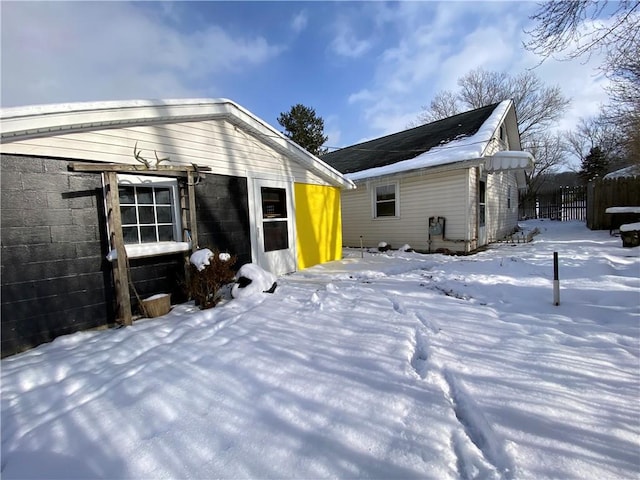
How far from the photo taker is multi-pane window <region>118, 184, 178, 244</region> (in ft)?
14.5

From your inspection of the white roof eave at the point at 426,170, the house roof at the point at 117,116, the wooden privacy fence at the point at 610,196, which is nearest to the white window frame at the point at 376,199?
the white roof eave at the point at 426,170

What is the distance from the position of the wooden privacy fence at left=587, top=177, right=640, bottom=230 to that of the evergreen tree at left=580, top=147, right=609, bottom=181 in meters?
23.5

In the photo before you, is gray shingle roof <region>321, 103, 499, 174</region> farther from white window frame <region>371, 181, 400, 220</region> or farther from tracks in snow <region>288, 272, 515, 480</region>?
tracks in snow <region>288, 272, 515, 480</region>

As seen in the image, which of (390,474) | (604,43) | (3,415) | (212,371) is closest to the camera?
(390,474)

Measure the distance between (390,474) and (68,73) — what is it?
315 inches

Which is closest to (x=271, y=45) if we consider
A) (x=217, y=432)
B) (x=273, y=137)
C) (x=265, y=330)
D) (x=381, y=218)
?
(x=273, y=137)

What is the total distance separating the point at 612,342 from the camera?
2.83 metres

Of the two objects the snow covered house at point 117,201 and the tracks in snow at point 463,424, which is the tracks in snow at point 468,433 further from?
the snow covered house at point 117,201

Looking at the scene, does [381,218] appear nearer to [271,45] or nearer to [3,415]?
[271,45]

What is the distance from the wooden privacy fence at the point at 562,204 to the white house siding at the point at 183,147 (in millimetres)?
21453

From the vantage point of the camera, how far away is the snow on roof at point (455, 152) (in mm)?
8352

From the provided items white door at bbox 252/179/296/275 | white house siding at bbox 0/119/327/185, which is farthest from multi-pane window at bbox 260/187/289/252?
white house siding at bbox 0/119/327/185

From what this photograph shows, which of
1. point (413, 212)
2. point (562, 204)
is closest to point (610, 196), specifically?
point (413, 212)

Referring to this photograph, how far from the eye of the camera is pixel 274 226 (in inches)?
272
